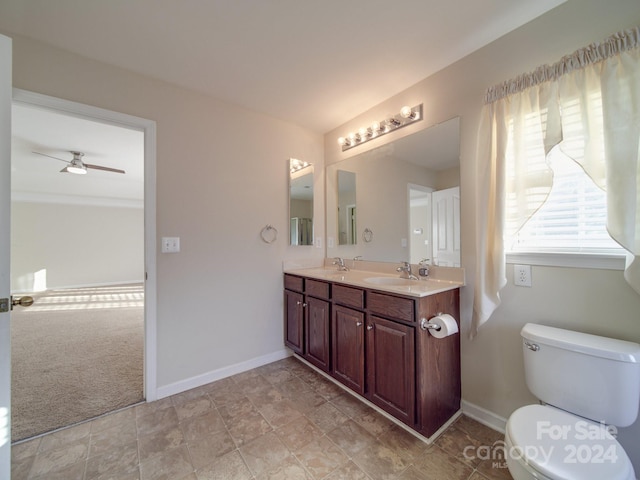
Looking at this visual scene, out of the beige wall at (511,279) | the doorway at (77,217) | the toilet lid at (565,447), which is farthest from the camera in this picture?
the doorway at (77,217)

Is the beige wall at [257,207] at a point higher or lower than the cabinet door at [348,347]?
higher

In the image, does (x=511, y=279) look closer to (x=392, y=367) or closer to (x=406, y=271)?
(x=406, y=271)

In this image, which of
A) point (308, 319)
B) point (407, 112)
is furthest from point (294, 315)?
point (407, 112)

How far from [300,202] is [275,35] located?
1.42 m

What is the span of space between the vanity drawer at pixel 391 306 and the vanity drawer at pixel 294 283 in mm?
819

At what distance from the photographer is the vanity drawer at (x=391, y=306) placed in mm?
1472

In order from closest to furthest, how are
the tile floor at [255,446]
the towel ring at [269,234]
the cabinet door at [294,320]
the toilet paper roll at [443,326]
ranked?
the tile floor at [255,446] < the toilet paper roll at [443,326] < the cabinet door at [294,320] < the towel ring at [269,234]

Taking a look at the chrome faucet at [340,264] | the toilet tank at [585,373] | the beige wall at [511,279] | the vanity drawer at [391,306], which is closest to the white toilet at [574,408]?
the toilet tank at [585,373]

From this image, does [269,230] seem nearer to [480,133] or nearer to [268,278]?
[268,278]

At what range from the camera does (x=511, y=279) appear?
1.51 meters

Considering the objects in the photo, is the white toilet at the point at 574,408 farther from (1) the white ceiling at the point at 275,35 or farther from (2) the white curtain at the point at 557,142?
(1) the white ceiling at the point at 275,35

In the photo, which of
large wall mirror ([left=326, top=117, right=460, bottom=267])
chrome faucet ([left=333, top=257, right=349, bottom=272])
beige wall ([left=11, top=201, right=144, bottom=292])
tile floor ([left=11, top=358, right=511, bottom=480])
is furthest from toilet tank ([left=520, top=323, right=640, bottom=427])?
beige wall ([left=11, top=201, right=144, bottom=292])

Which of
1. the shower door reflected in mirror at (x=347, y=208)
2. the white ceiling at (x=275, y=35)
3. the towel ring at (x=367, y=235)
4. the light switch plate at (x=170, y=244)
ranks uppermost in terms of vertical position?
the white ceiling at (x=275, y=35)

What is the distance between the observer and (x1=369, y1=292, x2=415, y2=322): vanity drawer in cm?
147
